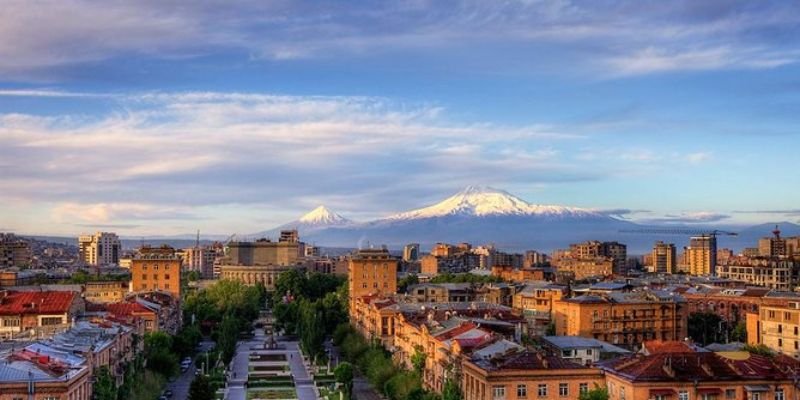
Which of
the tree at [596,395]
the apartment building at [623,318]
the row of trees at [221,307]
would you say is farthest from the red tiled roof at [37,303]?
the tree at [596,395]

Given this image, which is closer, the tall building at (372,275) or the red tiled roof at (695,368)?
the red tiled roof at (695,368)

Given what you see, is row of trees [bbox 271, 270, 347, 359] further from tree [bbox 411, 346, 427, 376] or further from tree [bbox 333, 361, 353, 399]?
tree [bbox 411, 346, 427, 376]

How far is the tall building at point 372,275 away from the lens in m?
124

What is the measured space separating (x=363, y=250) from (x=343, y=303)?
6.97 m

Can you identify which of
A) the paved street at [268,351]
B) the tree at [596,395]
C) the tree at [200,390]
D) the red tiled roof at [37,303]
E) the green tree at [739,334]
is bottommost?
the paved street at [268,351]

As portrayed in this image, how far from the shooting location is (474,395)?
5369cm

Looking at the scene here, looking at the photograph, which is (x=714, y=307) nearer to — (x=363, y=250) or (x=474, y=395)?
(x=363, y=250)

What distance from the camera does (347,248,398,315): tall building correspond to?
12450 cm

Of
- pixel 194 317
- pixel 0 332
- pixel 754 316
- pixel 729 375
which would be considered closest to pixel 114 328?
pixel 0 332

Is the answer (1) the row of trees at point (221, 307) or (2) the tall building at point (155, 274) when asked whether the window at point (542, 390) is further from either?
(2) the tall building at point (155, 274)

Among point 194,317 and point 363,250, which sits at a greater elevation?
point 363,250

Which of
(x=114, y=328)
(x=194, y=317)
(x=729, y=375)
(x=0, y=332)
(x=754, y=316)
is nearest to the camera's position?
(x=729, y=375)

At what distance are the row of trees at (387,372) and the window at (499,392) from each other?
421cm

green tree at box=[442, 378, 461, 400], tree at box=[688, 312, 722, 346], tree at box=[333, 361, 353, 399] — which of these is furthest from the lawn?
tree at box=[688, 312, 722, 346]
